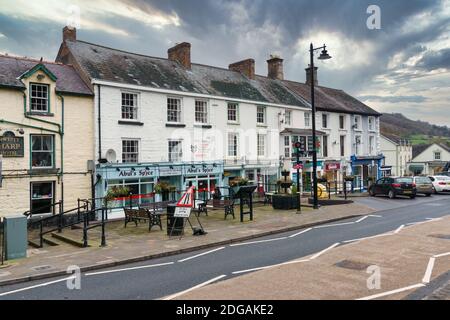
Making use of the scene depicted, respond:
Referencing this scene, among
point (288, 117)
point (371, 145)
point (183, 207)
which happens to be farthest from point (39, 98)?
point (371, 145)

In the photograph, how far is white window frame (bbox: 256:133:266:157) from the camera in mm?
29256

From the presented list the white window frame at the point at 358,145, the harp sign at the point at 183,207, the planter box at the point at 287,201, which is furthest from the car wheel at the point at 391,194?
the harp sign at the point at 183,207

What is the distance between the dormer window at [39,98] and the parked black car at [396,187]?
22.7 m

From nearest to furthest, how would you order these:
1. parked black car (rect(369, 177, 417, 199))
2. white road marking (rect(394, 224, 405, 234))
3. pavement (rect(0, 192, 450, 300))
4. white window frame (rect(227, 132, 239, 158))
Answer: pavement (rect(0, 192, 450, 300)) → white road marking (rect(394, 224, 405, 234)) → parked black car (rect(369, 177, 417, 199)) → white window frame (rect(227, 132, 239, 158))

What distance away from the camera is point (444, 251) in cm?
1077

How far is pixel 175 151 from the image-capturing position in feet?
78.8

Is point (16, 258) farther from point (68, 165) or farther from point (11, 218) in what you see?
point (68, 165)

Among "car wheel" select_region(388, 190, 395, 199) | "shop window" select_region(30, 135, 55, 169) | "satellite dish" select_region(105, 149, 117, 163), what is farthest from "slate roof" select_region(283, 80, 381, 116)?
"shop window" select_region(30, 135, 55, 169)

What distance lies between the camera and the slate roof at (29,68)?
1811 cm

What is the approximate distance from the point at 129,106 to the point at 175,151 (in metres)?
4.09

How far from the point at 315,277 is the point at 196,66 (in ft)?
76.3

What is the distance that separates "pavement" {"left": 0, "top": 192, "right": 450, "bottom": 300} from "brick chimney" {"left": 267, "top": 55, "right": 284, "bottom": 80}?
955 inches

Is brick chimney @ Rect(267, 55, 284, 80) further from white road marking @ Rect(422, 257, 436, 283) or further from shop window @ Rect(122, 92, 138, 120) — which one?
white road marking @ Rect(422, 257, 436, 283)
